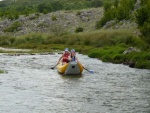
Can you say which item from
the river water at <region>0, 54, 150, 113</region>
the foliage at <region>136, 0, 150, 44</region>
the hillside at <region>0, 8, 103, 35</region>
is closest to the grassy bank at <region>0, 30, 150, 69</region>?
the foliage at <region>136, 0, 150, 44</region>

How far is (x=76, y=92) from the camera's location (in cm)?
2569

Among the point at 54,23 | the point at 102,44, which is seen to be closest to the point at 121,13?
the point at 54,23

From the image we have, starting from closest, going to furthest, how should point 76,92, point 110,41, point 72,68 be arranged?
point 76,92, point 72,68, point 110,41

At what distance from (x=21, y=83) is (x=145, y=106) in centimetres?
1132

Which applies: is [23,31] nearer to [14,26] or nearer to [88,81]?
[14,26]

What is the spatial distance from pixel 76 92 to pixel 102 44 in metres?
41.1

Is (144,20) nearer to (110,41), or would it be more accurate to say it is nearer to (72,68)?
(72,68)

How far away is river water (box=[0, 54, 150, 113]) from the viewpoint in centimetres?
2081

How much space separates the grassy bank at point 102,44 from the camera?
142 feet

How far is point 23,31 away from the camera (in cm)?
10806

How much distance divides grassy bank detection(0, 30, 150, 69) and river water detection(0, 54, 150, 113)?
6.29 metres

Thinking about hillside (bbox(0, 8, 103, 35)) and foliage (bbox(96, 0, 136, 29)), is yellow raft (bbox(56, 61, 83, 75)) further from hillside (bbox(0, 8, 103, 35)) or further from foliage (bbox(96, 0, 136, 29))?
hillside (bbox(0, 8, 103, 35))

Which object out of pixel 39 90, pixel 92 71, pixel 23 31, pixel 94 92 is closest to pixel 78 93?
pixel 94 92

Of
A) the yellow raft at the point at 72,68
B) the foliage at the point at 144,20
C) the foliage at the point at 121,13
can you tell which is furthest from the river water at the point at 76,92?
the foliage at the point at 121,13
